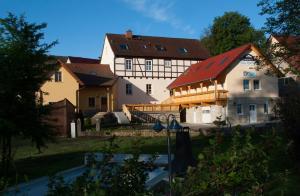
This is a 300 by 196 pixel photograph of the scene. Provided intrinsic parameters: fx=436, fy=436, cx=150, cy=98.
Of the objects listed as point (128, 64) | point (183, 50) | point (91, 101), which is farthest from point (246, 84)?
point (91, 101)

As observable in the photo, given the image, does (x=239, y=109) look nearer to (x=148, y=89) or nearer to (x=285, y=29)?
(x=148, y=89)

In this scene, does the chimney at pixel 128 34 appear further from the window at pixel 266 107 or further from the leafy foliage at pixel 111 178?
the leafy foliage at pixel 111 178

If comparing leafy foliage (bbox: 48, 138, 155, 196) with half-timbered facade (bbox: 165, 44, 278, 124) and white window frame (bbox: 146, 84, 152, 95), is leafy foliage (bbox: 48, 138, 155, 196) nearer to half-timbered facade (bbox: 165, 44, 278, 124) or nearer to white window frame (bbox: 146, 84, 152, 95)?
half-timbered facade (bbox: 165, 44, 278, 124)

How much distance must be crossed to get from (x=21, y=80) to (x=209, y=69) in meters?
33.3

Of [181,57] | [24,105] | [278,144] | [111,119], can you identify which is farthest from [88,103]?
[278,144]

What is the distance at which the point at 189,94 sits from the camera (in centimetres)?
4644

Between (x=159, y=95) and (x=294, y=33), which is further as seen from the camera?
(x=159, y=95)

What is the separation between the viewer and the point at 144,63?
51.6 metres

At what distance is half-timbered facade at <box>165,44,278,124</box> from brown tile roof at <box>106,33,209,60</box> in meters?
9.21

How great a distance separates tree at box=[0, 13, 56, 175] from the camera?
12.4m

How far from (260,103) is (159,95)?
13.6m

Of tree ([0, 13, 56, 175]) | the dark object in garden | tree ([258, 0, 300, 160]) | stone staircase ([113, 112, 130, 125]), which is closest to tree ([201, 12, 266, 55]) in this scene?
stone staircase ([113, 112, 130, 125])

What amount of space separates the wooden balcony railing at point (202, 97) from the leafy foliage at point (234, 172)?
120ft

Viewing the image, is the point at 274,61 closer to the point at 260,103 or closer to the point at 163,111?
the point at 260,103
